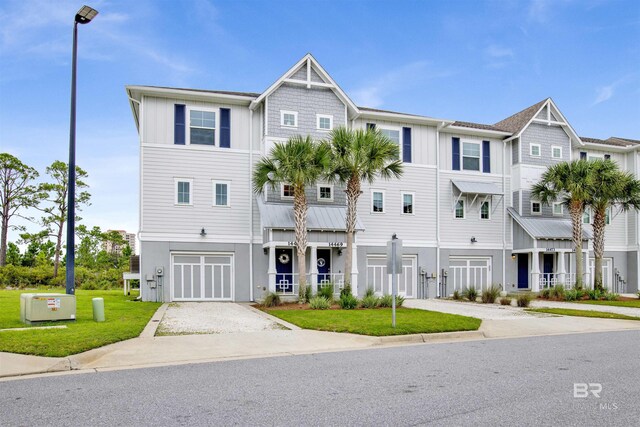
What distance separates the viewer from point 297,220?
20.5m

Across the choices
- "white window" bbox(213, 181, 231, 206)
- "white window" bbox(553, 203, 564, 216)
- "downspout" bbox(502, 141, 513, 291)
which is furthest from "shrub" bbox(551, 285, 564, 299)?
"white window" bbox(213, 181, 231, 206)

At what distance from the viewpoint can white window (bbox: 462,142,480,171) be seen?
1097 inches

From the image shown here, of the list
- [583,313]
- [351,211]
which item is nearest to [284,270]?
[351,211]

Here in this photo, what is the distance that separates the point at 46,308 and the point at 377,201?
648 inches

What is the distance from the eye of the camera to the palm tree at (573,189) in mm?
25453

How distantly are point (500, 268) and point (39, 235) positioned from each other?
34.1m

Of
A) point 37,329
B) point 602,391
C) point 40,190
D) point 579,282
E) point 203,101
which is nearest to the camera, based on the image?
point 602,391

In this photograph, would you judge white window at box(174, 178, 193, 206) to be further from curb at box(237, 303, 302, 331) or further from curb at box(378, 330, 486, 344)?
curb at box(378, 330, 486, 344)

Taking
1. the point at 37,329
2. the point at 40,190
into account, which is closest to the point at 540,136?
the point at 37,329

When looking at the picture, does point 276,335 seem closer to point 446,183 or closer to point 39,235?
point 446,183

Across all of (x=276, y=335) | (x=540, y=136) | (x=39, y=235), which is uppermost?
(x=540, y=136)

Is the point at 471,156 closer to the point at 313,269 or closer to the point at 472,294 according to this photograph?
the point at 472,294

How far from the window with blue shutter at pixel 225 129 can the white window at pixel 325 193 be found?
469 centimetres

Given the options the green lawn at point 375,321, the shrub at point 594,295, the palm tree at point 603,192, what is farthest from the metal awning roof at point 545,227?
the green lawn at point 375,321
